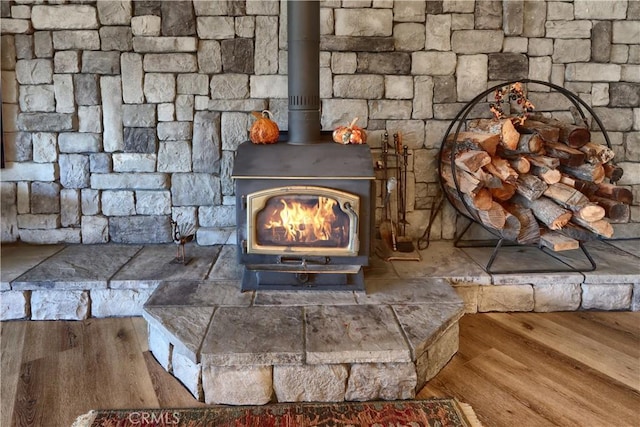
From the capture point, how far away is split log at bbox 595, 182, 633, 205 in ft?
8.13

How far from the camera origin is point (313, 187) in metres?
2.22

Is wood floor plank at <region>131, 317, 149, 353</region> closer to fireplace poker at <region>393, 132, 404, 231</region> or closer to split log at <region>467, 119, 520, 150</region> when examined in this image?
fireplace poker at <region>393, 132, 404, 231</region>

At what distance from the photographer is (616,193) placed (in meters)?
2.49

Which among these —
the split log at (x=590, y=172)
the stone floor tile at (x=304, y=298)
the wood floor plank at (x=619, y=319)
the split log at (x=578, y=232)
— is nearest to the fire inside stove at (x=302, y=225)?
the stone floor tile at (x=304, y=298)

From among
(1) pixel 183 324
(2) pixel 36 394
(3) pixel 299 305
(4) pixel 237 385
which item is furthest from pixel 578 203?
(2) pixel 36 394

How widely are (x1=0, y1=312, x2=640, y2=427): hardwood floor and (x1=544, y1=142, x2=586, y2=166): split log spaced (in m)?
0.84

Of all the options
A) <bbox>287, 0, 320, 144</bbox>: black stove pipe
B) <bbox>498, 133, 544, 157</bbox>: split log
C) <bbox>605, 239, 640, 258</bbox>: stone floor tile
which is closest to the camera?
<bbox>287, 0, 320, 144</bbox>: black stove pipe

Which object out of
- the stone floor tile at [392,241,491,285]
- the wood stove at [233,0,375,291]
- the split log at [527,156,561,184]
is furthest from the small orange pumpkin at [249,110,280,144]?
the split log at [527,156,561,184]

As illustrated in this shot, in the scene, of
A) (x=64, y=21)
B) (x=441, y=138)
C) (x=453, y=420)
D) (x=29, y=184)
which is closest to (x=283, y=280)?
(x=453, y=420)

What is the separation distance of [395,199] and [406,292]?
2.91 ft

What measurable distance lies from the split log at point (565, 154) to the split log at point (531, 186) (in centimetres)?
16

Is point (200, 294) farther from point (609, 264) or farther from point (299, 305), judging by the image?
point (609, 264)

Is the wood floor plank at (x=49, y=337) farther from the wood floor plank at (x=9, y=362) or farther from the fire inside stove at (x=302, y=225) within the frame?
the fire inside stove at (x=302, y=225)

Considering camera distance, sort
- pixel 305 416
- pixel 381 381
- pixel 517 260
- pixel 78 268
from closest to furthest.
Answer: pixel 305 416 < pixel 381 381 < pixel 78 268 < pixel 517 260
